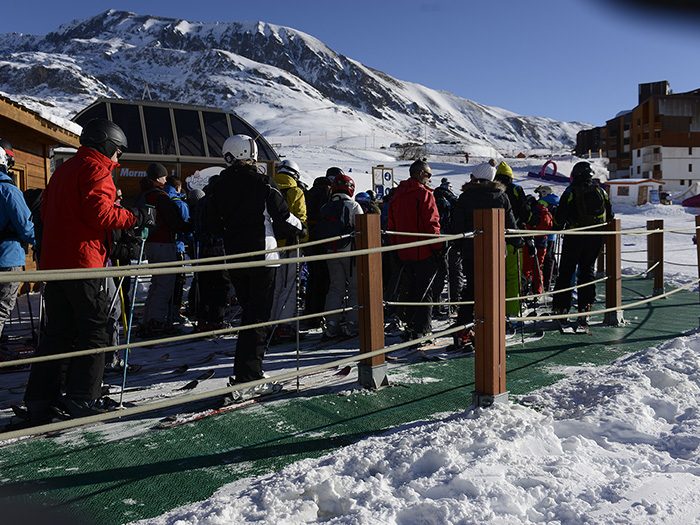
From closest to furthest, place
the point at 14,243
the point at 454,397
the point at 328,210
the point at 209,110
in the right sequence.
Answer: the point at 454,397 → the point at 14,243 → the point at 328,210 → the point at 209,110

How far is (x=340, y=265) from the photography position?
639cm

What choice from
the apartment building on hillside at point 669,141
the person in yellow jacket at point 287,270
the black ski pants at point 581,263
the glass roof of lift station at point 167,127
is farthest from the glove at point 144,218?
the apartment building on hillside at point 669,141

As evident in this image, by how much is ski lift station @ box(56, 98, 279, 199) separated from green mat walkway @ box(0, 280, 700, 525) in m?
11.9

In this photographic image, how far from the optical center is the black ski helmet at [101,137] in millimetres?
3729

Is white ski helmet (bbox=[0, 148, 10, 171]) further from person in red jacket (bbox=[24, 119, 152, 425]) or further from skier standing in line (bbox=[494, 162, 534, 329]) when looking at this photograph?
skier standing in line (bbox=[494, 162, 534, 329])

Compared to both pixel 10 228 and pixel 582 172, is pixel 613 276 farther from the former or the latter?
pixel 10 228

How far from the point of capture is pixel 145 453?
130 inches

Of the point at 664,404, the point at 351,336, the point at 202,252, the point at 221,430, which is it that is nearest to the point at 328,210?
the point at 351,336

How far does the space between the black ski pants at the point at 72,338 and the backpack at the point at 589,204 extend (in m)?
5.19

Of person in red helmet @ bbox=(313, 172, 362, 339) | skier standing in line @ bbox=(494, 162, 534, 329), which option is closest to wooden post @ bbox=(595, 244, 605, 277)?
skier standing in line @ bbox=(494, 162, 534, 329)

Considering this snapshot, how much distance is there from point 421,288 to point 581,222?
2284 millimetres

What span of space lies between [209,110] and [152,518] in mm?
16581

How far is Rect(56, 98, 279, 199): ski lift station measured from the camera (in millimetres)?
15641

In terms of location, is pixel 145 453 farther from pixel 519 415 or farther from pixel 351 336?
pixel 351 336
